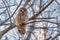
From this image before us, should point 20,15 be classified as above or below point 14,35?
above

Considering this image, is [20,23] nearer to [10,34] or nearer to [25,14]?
[25,14]

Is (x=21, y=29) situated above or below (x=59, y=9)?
above

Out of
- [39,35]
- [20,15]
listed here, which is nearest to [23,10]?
[20,15]

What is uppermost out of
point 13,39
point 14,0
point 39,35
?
point 14,0

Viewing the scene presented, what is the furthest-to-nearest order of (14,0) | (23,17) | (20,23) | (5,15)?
(14,0) < (5,15) < (23,17) < (20,23)

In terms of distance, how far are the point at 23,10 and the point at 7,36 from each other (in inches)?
152

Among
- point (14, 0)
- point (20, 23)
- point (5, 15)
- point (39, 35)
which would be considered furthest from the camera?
point (14, 0)

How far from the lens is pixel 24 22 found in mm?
2320

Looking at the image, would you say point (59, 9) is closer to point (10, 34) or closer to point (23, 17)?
point (10, 34)

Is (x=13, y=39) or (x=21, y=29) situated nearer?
(x=21, y=29)

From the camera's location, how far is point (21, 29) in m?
2.35

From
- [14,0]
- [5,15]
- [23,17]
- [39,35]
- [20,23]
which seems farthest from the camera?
[14,0]

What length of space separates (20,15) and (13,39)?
11.7ft

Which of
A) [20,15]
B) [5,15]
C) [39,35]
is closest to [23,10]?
[20,15]
